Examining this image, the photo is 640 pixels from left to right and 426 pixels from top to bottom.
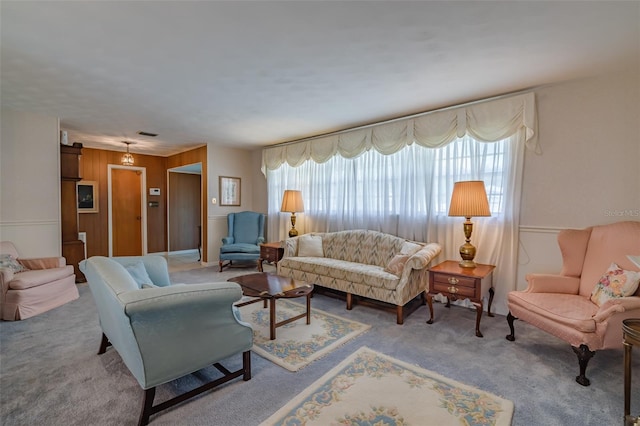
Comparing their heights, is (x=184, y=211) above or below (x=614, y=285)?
above

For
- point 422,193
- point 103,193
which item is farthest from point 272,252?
point 103,193

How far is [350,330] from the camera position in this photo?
114 inches

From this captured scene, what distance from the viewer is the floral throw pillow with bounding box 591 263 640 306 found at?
2.13m

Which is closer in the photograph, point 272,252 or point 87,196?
point 272,252

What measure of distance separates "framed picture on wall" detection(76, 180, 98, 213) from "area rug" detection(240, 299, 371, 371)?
490 cm

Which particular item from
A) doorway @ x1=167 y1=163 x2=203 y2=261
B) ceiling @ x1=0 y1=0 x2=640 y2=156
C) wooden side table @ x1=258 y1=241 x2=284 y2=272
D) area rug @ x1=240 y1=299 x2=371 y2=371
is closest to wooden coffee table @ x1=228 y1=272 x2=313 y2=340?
area rug @ x1=240 y1=299 x2=371 y2=371

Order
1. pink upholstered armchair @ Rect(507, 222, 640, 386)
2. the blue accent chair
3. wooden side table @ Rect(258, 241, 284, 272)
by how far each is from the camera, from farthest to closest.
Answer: the blue accent chair
wooden side table @ Rect(258, 241, 284, 272)
pink upholstered armchair @ Rect(507, 222, 640, 386)

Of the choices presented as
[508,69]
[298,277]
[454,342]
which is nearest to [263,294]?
[298,277]

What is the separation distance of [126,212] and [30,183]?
9.12 feet

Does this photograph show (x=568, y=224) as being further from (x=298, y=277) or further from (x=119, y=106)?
(x=119, y=106)

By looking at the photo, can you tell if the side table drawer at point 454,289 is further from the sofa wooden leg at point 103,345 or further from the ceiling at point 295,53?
→ the sofa wooden leg at point 103,345

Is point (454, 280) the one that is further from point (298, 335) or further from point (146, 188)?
point (146, 188)

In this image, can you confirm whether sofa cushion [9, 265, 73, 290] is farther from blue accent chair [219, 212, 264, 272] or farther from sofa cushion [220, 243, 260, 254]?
blue accent chair [219, 212, 264, 272]

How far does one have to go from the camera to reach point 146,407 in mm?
1634
